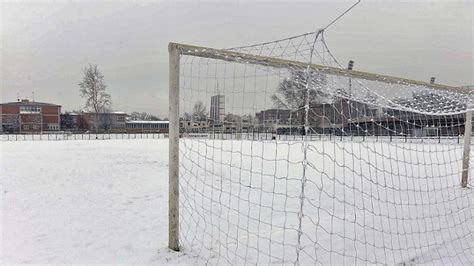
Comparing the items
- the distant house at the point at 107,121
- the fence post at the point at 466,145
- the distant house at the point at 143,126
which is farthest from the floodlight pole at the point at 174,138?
the distant house at the point at 143,126

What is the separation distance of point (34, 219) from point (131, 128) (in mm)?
65848

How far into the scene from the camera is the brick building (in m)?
62.0

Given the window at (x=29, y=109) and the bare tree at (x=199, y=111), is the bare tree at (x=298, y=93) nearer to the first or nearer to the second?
the bare tree at (x=199, y=111)

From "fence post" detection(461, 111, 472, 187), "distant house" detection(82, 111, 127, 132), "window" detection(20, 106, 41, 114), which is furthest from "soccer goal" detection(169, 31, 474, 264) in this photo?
"window" detection(20, 106, 41, 114)

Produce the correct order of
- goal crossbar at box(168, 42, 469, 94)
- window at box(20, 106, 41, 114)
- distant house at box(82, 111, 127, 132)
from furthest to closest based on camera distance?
window at box(20, 106, 41, 114) < distant house at box(82, 111, 127, 132) < goal crossbar at box(168, 42, 469, 94)

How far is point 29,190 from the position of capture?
7.28 meters

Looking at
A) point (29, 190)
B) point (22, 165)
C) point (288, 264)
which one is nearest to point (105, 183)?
point (29, 190)

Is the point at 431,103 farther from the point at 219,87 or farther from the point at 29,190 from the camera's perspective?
the point at 29,190

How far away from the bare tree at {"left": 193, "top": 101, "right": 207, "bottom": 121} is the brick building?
6610cm

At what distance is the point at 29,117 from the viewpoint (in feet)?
210

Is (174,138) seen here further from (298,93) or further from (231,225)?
(298,93)

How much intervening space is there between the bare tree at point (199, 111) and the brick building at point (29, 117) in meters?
66.1

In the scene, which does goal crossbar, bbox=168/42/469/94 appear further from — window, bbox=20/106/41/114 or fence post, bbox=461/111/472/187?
window, bbox=20/106/41/114

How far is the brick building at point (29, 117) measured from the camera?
62.0 meters
